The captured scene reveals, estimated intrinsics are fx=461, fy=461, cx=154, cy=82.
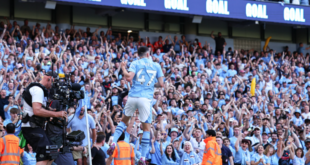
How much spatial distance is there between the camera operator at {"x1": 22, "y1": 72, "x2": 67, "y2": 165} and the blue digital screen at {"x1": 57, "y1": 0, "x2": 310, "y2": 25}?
39.6 ft

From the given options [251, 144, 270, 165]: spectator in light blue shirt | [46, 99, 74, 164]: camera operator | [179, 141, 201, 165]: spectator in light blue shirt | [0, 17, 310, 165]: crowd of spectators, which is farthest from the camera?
[251, 144, 270, 165]: spectator in light blue shirt

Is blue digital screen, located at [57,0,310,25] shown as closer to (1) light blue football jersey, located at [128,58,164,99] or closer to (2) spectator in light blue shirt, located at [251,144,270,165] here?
(2) spectator in light blue shirt, located at [251,144,270,165]

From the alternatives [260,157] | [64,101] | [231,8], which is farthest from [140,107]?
[231,8]

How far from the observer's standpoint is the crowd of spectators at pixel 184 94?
13.7 meters

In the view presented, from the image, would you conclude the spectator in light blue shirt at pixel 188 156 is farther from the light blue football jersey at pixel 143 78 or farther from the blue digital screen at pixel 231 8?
the blue digital screen at pixel 231 8

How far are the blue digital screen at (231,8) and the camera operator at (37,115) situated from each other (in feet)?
39.6

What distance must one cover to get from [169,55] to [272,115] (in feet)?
19.8

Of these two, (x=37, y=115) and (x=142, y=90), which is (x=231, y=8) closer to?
(x=142, y=90)

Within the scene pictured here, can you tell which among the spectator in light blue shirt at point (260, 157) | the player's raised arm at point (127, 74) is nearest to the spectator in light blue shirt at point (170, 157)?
the spectator in light blue shirt at point (260, 157)

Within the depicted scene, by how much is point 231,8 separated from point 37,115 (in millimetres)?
17176

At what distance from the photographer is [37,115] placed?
25.7 feet

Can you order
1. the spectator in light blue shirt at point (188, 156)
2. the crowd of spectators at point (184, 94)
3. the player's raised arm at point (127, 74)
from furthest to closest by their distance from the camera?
the crowd of spectators at point (184, 94) < the spectator in light blue shirt at point (188, 156) < the player's raised arm at point (127, 74)

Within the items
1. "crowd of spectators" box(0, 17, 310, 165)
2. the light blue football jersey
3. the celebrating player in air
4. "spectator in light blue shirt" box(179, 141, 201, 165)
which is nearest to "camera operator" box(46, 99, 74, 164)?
the celebrating player in air

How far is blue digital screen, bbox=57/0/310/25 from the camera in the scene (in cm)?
2106
